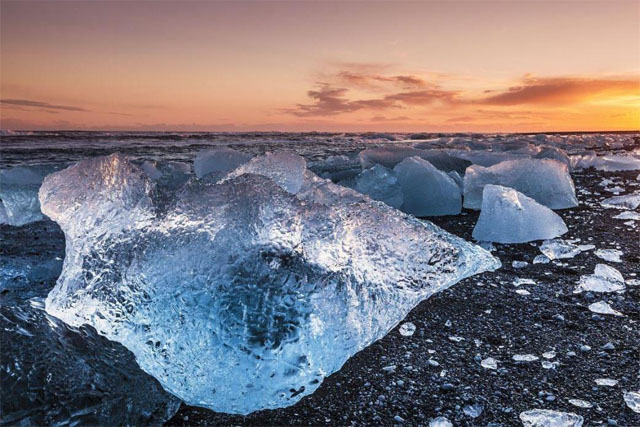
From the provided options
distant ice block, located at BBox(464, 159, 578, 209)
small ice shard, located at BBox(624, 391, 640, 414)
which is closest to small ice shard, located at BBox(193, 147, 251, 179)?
distant ice block, located at BBox(464, 159, 578, 209)

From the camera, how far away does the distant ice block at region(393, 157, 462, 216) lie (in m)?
3.19

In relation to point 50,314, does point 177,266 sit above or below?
above

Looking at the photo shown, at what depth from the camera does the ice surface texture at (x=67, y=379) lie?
941 mm

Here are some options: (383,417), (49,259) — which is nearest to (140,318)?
(383,417)

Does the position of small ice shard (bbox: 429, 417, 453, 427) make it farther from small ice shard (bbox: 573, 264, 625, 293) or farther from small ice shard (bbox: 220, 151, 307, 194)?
small ice shard (bbox: 220, 151, 307, 194)

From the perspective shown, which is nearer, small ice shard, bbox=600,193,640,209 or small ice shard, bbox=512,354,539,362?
small ice shard, bbox=512,354,539,362

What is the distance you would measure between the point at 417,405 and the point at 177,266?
0.72 metres

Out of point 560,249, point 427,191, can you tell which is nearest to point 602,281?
point 560,249

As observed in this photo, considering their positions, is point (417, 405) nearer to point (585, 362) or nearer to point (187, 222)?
point (585, 362)

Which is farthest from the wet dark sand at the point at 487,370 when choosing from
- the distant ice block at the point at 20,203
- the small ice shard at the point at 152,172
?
the small ice shard at the point at 152,172

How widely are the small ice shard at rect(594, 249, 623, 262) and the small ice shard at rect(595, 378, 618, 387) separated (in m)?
1.22

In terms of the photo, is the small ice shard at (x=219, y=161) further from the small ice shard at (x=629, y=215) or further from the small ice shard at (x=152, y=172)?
the small ice shard at (x=629, y=215)

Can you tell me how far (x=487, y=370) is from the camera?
1257 mm

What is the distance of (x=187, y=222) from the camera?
3.94 ft
